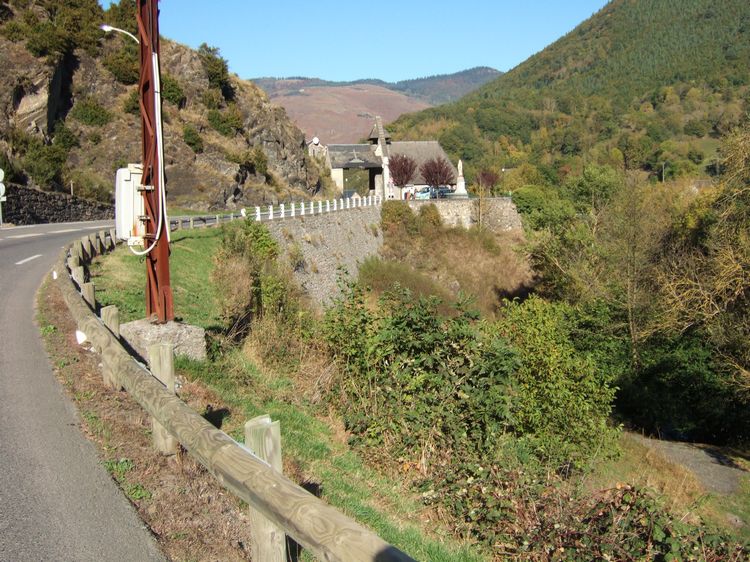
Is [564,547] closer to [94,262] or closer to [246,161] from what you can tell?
[94,262]

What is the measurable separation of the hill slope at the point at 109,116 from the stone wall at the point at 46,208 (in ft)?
7.44

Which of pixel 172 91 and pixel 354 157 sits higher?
pixel 172 91

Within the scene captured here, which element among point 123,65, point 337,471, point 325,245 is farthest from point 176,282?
point 123,65

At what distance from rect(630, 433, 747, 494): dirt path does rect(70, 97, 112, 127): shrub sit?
118 feet

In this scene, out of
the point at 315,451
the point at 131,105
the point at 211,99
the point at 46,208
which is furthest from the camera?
the point at 211,99

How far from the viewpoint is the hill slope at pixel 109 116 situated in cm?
3628

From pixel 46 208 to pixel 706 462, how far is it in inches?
1062

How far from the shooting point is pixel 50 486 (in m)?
4.44

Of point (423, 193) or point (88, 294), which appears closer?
point (88, 294)

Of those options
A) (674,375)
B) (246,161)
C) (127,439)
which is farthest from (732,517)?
(246,161)

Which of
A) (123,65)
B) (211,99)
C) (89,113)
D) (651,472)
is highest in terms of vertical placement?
(123,65)

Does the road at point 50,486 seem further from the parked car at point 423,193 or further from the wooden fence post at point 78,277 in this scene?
the parked car at point 423,193

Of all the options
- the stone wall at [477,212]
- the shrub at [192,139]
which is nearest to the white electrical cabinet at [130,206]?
the shrub at [192,139]

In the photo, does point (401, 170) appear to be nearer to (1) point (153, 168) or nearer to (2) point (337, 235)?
(2) point (337, 235)
